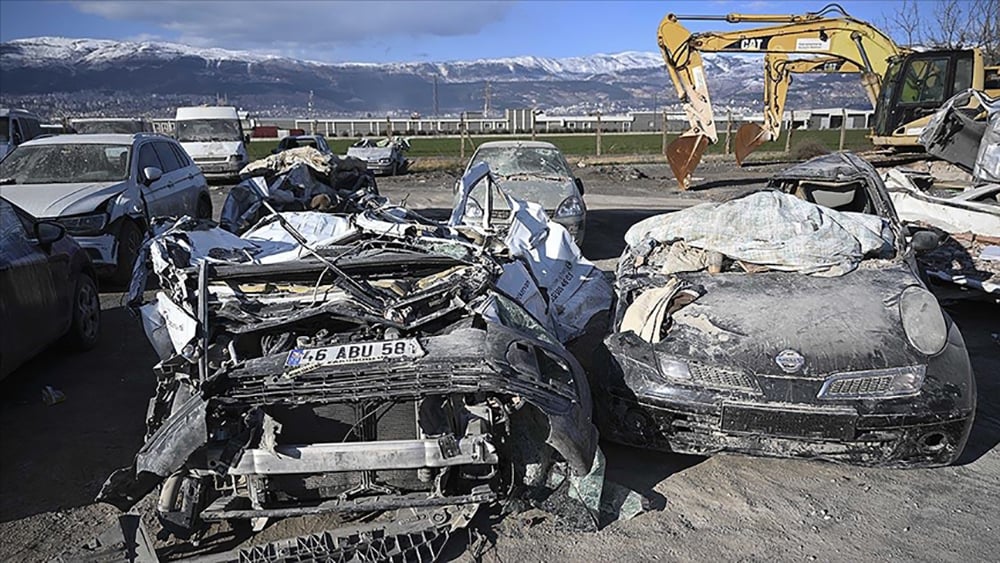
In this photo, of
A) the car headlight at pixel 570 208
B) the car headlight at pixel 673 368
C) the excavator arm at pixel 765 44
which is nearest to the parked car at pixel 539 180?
the car headlight at pixel 570 208

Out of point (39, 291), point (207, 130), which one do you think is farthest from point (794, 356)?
point (207, 130)

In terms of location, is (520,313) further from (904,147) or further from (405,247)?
(904,147)

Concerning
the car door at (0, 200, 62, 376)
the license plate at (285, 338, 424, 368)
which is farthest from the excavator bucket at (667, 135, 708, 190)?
the license plate at (285, 338, 424, 368)

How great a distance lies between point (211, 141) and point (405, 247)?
18.5 metres

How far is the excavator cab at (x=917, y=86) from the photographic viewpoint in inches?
522

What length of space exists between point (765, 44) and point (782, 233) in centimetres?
1237

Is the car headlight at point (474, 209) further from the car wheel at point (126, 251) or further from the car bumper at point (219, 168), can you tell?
the car bumper at point (219, 168)

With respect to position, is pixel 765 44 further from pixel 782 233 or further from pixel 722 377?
pixel 722 377

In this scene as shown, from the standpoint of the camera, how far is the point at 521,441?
3461 millimetres

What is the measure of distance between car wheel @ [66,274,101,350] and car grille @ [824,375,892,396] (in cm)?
580

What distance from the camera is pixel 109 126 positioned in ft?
105

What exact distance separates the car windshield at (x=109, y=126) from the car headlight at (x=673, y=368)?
3334cm

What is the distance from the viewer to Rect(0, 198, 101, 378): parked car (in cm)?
470

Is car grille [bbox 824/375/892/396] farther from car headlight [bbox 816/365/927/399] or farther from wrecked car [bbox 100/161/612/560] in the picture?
wrecked car [bbox 100/161/612/560]
